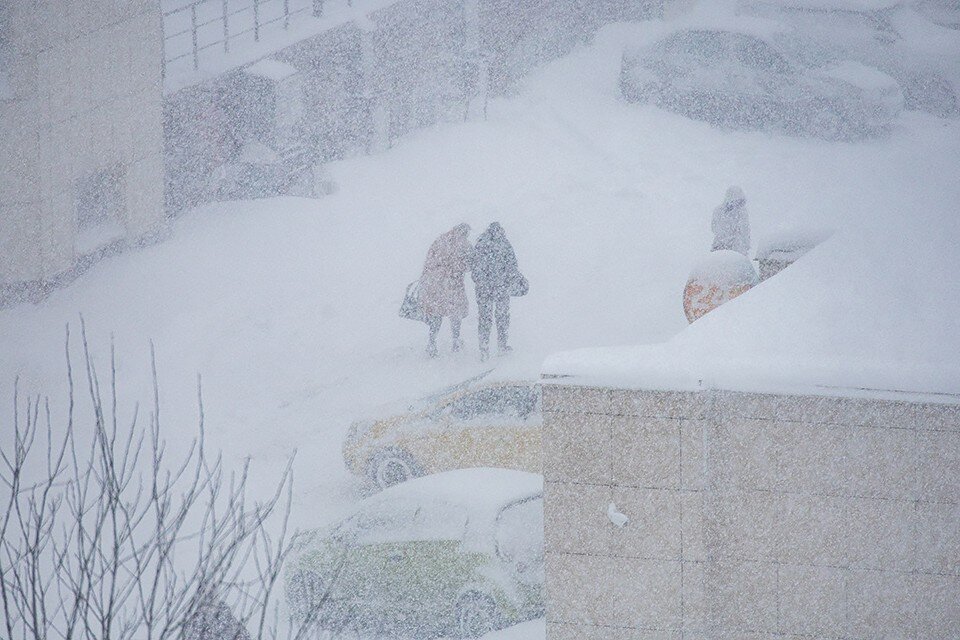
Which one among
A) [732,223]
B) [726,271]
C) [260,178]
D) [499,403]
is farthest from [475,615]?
[260,178]

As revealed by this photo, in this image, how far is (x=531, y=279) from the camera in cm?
Result: 1447

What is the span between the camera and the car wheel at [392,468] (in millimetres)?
9602

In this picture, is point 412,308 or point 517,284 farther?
point 412,308

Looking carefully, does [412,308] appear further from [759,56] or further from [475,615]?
[759,56]

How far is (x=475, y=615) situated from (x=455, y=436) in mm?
2168

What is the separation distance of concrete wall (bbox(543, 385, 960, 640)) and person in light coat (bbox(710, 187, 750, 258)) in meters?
7.90

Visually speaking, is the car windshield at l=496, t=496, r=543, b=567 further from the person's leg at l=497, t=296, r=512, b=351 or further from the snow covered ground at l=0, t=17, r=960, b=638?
the person's leg at l=497, t=296, r=512, b=351

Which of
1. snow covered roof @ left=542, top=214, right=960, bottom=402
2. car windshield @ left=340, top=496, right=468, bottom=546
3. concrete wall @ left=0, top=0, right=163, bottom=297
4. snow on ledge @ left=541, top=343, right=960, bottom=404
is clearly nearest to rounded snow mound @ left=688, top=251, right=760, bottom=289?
snow covered roof @ left=542, top=214, right=960, bottom=402

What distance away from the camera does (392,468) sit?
31.8 feet

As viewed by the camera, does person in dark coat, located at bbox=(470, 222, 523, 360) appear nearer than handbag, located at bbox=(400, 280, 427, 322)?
Yes

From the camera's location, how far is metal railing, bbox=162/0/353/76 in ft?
58.4

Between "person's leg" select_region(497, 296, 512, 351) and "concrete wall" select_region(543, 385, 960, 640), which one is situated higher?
"person's leg" select_region(497, 296, 512, 351)

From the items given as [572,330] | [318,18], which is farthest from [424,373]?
[318,18]

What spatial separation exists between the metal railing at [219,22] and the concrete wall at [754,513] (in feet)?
45.3
